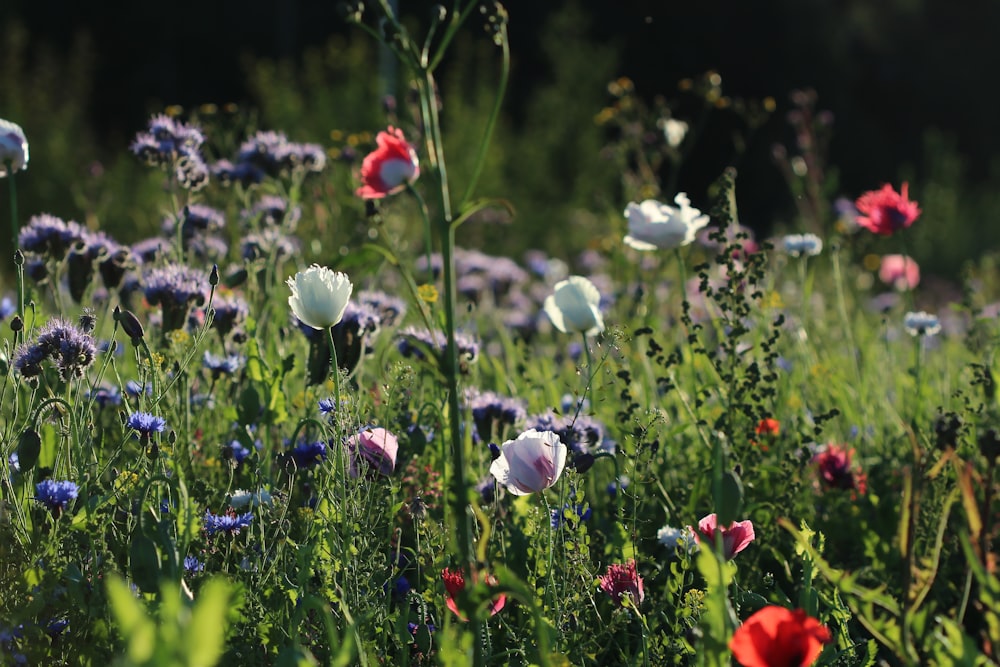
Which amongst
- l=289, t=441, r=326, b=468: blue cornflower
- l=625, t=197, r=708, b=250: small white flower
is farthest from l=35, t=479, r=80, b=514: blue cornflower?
l=625, t=197, r=708, b=250: small white flower

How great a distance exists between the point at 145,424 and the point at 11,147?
717 mm

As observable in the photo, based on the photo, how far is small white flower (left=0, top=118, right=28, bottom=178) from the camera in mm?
1950

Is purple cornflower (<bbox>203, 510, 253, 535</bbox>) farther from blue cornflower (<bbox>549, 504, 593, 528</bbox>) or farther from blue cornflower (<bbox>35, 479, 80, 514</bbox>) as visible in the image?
blue cornflower (<bbox>549, 504, 593, 528</bbox>)

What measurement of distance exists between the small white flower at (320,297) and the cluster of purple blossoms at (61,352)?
405mm

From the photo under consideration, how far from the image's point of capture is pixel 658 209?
2072 mm

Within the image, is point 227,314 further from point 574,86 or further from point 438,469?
point 574,86

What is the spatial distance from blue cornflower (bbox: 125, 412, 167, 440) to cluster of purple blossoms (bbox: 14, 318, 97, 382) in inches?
4.5

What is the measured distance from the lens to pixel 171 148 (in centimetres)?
241

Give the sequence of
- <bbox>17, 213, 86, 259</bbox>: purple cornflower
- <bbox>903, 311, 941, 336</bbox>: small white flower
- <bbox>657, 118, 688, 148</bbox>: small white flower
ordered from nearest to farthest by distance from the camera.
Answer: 1. <bbox>17, 213, 86, 259</bbox>: purple cornflower
2. <bbox>903, 311, 941, 336</bbox>: small white flower
3. <bbox>657, 118, 688, 148</bbox>: small white flower

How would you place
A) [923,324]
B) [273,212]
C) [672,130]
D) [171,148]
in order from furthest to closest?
[672,130] → [273,212] → [923,324] → [171,148]

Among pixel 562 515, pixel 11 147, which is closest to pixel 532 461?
pixel 562 515

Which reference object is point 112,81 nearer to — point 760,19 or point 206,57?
point 206,57

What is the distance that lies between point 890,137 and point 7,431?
512 inches

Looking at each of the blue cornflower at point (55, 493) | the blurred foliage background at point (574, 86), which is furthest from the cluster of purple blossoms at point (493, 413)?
the blurred foliage background at point (574, 86)
